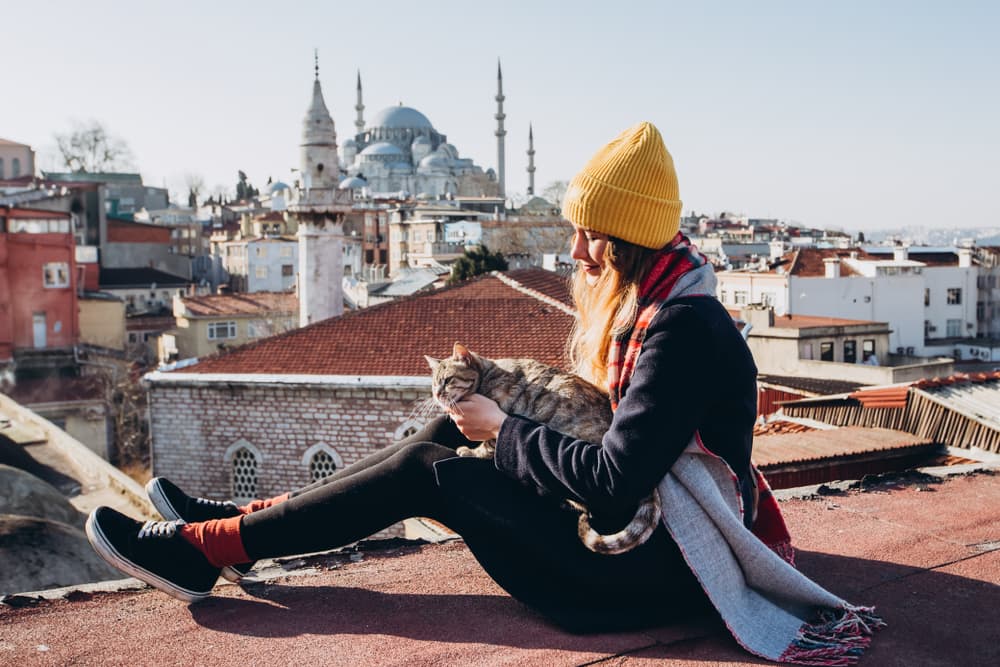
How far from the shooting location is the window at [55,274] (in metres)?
31.2

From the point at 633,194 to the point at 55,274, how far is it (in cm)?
3202

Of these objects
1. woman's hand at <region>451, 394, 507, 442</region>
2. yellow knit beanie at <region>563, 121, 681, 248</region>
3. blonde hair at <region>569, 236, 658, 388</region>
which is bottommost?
woman's hand at <region>451, 394, 507, 442</region>

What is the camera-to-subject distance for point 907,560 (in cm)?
327

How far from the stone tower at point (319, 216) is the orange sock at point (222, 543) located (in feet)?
61.3

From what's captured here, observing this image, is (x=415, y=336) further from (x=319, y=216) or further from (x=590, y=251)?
(x=590, y=251)

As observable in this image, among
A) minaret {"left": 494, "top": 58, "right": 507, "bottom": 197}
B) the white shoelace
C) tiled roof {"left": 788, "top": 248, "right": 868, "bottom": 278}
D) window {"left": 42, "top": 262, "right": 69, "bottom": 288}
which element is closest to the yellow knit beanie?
the white shoelace

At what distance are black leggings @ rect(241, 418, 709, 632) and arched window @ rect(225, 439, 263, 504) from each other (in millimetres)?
10692

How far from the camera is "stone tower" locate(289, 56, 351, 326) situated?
21328mm

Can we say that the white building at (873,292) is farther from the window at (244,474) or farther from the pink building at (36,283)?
the pink building at (36,283)

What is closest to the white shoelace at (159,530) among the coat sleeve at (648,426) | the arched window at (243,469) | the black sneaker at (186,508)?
the black sneaker at (186,508)

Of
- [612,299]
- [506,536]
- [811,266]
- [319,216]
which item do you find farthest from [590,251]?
[811,266]

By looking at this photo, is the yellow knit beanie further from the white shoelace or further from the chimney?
the chimney

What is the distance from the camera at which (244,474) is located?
13383 millimetres

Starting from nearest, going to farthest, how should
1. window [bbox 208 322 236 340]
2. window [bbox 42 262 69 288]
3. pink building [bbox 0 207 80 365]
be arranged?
pink building [bbox 0 207 80 365] < window [bbox 42 262 69 288] < window [bbox 208 322 236 340]
